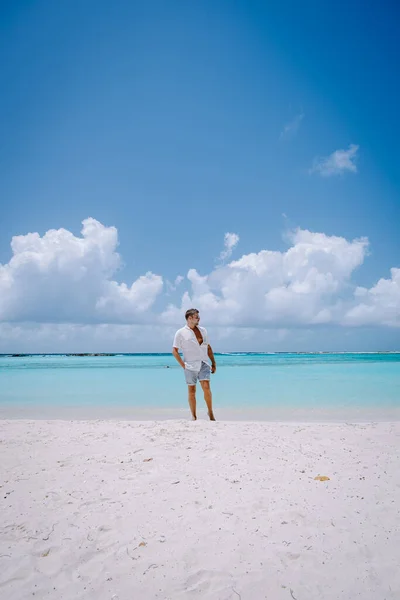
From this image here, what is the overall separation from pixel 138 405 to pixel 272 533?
8.89m

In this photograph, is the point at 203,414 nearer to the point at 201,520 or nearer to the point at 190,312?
the point at 190,312

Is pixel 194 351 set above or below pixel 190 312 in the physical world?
below

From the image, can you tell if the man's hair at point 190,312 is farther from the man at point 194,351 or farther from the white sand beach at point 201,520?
the white sand beach at point 201,520

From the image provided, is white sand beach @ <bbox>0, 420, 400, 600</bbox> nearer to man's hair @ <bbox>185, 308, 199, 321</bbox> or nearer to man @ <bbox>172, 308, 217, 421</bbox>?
man @ <bbox>172, 308, 217, 421</bbox>

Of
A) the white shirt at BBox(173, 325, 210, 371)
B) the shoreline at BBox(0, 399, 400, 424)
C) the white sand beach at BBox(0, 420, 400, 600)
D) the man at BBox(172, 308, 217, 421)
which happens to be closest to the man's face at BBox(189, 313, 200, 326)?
the man at BBox(172, 308, 217, 421)

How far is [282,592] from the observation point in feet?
7.52

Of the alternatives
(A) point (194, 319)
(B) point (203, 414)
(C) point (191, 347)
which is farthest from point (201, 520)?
(B) point (203, 414)

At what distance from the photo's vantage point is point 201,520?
10.2ft

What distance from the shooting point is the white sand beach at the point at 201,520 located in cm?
238

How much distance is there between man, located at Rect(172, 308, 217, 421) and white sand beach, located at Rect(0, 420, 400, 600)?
6.69 feet

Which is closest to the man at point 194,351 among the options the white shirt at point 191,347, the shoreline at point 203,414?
the white shirt at point 191,347

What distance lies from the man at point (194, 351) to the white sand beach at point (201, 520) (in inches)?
80.3

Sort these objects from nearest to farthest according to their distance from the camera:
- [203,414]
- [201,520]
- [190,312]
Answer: [201,520] → [190,312] → [203,414]

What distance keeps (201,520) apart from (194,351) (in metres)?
→ 4.24
